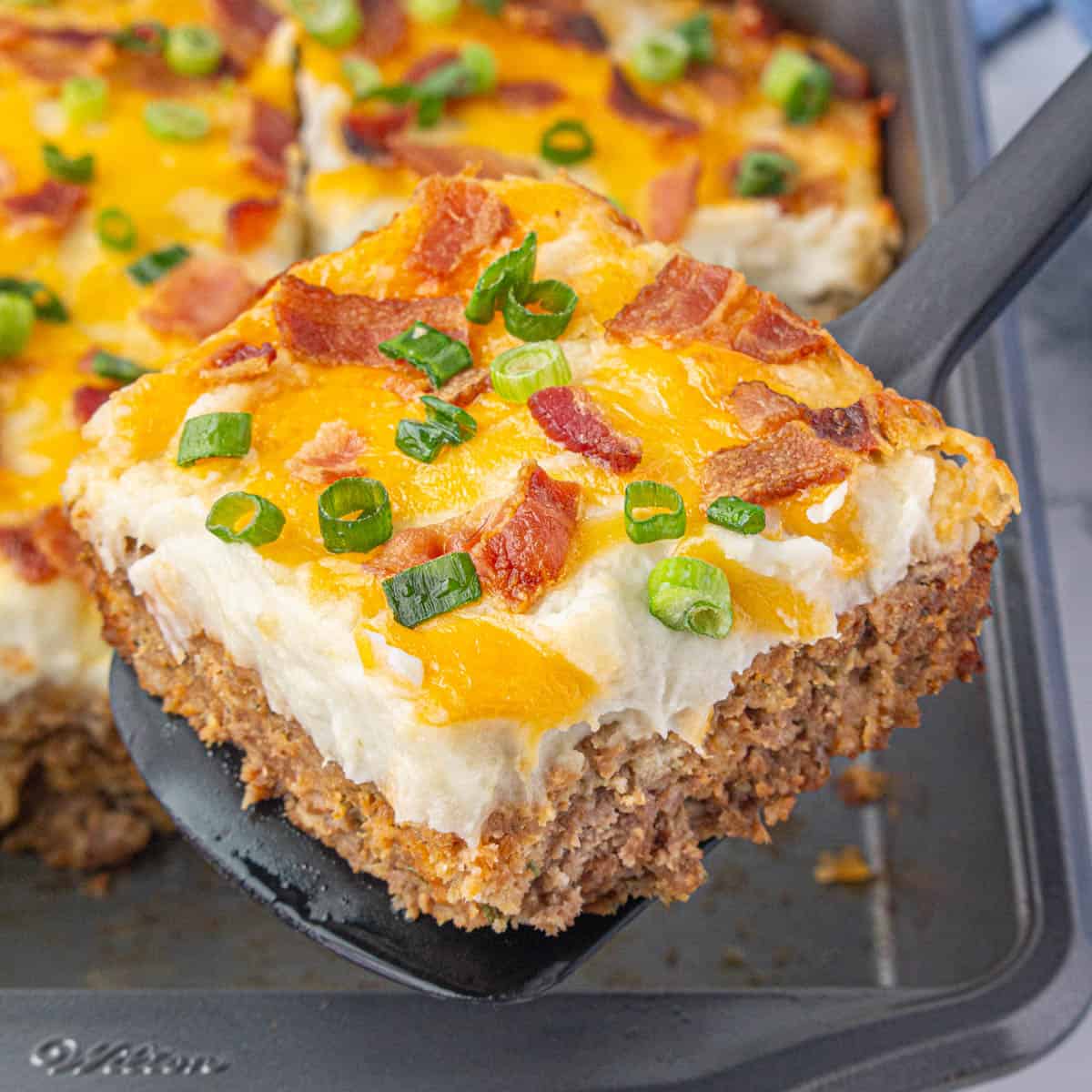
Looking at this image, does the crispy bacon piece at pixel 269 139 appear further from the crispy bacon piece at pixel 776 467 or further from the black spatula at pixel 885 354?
the crispy bacon piece at pixel 776 467

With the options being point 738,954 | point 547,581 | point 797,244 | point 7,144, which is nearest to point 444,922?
point 547,581

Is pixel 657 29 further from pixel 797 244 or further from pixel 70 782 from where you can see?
pixel 70 782

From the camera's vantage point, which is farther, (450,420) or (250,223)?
(250,223)

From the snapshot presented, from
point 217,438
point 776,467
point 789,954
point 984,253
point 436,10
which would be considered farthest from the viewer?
point 436,10

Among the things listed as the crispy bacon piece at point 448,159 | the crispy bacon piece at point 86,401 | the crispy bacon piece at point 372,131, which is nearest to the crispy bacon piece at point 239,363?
the crispy bacon piece at point 86,401

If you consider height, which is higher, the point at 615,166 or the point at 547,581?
the point at 547,581

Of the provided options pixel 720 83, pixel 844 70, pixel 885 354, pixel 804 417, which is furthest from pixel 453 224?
pixel 844 70

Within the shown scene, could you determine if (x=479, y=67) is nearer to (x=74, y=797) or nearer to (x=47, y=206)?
(x=47, y=206)
